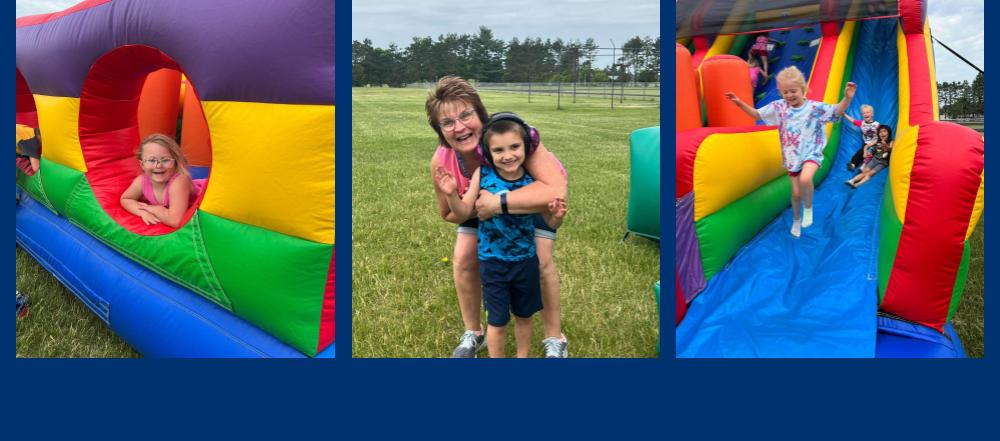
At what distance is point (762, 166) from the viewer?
281 cm

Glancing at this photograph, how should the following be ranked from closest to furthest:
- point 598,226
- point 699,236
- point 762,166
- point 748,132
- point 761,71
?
point 699,236
point 748,132
point 762,166
point 598,226
point 761,71

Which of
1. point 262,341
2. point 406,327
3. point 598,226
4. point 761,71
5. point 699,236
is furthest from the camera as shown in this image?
point 761,71

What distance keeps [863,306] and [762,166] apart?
0.82 meters

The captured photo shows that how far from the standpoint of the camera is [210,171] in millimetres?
1978

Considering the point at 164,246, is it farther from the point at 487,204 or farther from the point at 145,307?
the point at 487,204

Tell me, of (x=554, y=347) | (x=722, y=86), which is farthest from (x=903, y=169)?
(x=554, y=347)

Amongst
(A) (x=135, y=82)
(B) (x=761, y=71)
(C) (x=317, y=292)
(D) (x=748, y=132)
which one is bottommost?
(C) (x=317, y=292)

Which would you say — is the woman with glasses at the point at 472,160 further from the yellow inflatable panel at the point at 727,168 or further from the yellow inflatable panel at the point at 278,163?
the yellow inflatable panel at the point at 727,168

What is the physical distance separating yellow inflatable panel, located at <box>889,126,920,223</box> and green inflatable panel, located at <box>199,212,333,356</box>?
198 cm

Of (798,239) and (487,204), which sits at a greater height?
(487,204)

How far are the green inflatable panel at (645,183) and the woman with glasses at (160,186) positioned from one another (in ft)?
6.77

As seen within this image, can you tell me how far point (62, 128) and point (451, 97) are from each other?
6.72 feet

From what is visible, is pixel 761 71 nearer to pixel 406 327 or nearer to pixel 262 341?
pixel 406 327

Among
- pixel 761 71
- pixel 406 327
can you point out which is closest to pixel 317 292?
pixel 406 327
